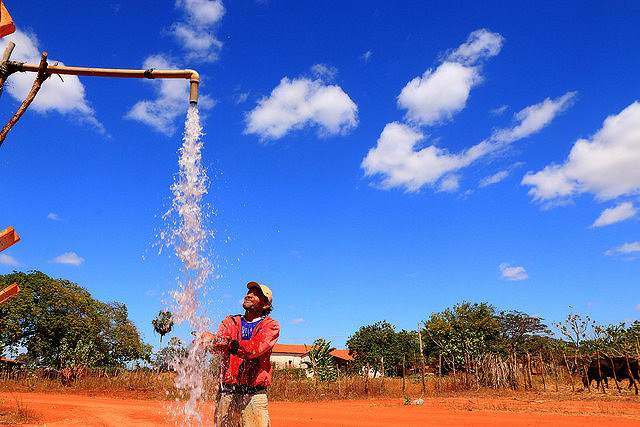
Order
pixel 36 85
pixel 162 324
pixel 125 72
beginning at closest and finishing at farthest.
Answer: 1. pixel 36 85
2. pixel 125 72
3. pixel 162 324

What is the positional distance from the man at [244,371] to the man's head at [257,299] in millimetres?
132

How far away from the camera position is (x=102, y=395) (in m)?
20.1

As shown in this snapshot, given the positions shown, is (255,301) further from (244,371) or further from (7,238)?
(7,238)

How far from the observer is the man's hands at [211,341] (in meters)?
3.60

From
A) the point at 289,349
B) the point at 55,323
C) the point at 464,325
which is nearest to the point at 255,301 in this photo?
the point at 55,323

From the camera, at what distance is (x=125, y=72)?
4.64 m

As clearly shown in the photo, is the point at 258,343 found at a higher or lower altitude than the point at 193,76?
lower

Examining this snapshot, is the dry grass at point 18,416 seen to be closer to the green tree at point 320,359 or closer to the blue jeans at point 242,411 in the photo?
the blue jeans at point 242,411

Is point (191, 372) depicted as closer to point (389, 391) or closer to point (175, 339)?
point (175, 339)

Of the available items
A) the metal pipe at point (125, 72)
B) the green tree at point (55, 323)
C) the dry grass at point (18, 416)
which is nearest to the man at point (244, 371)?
the metal pipe at point (125, 72)

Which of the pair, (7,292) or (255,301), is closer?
(7,292)

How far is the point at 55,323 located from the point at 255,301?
31095 millimetres

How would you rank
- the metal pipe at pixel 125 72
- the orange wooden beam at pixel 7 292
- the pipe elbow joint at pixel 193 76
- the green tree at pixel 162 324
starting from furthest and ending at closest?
the green tree at pixel 162 324 < the pipe elbow joint at pixel 193 76 < the metal pipe at pixel 125 72 < the orange wooden beam at pixel 7 292

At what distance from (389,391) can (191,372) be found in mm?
18644
